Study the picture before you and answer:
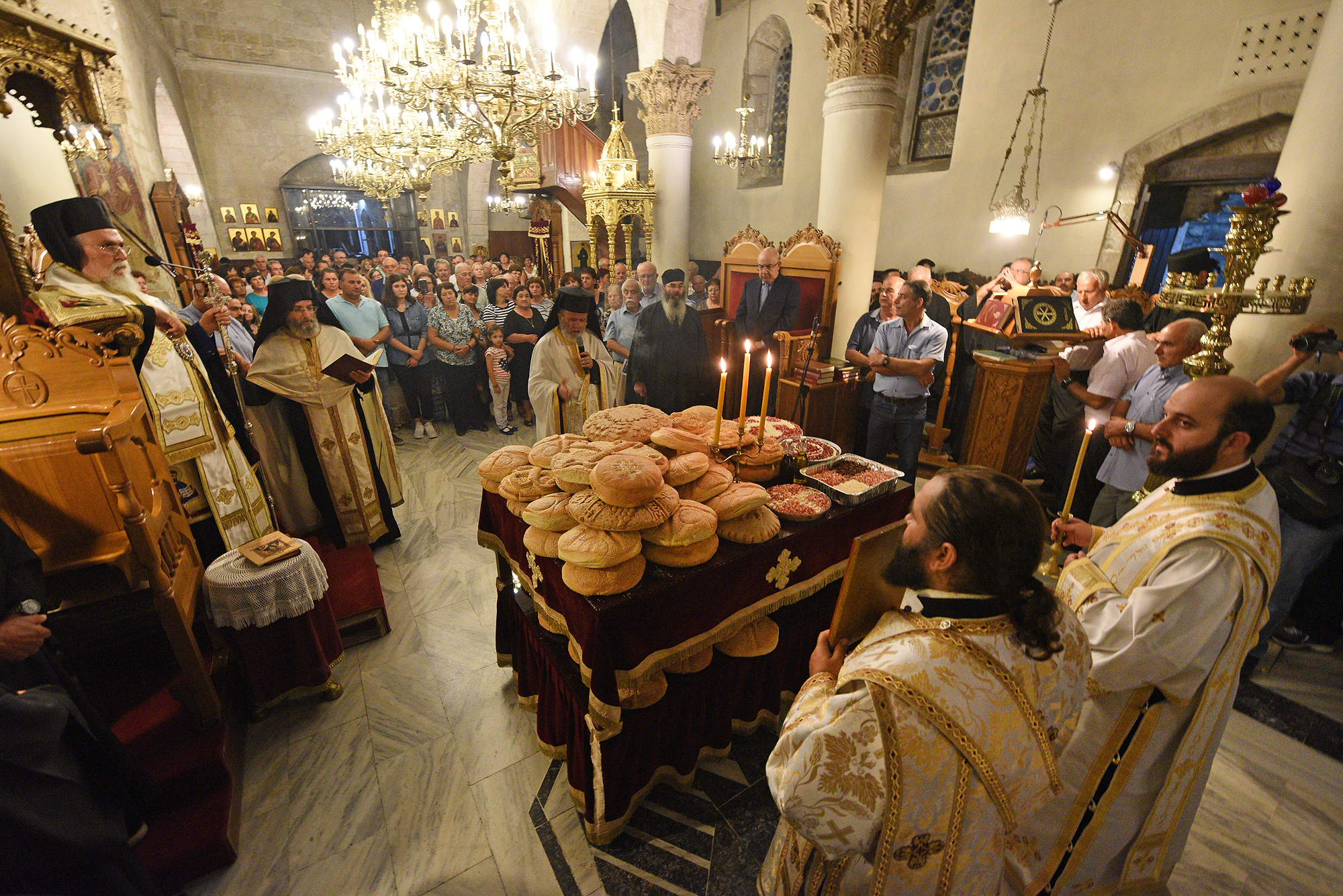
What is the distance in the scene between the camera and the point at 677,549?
208cm

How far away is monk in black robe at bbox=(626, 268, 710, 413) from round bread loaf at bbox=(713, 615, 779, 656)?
3.53 meters

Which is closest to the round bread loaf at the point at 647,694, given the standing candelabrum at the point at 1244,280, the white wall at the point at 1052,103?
the standing candelabrum at the point at 1244,280

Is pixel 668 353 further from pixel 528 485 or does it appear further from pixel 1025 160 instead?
pixel 1025 160

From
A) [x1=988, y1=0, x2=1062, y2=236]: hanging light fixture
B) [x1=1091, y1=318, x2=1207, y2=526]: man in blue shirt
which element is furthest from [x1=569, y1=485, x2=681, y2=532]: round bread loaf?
[x1=988, y1=0, x2=1062, y2=236]: hanging light fixture

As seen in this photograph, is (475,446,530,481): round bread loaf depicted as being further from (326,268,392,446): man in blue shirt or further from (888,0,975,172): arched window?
(888,0,975,172): arched window

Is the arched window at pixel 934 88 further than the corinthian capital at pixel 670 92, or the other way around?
the arched window at pixel 934 88

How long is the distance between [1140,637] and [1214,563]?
314 mm

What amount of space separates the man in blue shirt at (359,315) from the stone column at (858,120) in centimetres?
532

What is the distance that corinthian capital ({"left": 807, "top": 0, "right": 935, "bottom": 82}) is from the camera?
5.47 meters

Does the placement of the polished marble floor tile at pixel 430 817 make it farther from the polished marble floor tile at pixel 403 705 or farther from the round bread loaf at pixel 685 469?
the round bread loaf at pixel 685 469

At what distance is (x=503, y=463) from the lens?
8.65 ft

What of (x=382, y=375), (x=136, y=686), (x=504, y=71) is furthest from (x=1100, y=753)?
(x=382, y=375)

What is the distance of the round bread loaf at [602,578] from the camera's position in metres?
1.91

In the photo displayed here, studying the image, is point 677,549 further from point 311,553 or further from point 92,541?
point 92,541
